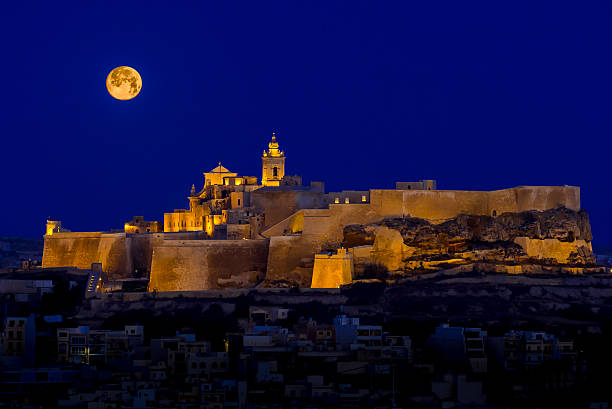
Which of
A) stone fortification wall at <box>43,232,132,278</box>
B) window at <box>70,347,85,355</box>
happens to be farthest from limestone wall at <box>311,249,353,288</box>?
window at <box>70,347,85,355</box>

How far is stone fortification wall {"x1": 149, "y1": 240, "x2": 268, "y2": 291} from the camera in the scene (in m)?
55.6

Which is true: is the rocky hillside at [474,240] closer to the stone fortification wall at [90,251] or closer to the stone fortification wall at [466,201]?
the stone fortification wall at [466,201]

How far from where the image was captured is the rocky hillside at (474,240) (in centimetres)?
5572

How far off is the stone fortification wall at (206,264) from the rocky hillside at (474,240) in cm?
375

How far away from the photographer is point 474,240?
5719cm

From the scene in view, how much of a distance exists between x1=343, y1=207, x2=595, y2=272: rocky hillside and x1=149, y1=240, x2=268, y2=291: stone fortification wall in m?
3.75

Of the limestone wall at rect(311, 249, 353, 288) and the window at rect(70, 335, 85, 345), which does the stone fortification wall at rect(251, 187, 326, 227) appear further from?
the window at rect(70, 335, 85, 345)

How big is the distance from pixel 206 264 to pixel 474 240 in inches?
418

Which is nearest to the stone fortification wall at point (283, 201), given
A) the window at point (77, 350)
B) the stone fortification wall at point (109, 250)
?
the stone fortification wall at point (109, 250)

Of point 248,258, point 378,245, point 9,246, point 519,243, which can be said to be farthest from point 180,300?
point 9,246

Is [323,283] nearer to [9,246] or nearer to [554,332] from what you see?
[554,332]

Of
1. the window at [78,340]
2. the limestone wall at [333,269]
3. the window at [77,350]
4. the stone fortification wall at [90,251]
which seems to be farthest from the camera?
the stone fortification wall at [90,251]

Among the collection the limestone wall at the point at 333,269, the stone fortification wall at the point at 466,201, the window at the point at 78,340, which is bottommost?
the window at the point at 78,340

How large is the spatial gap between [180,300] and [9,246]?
1434 inches
